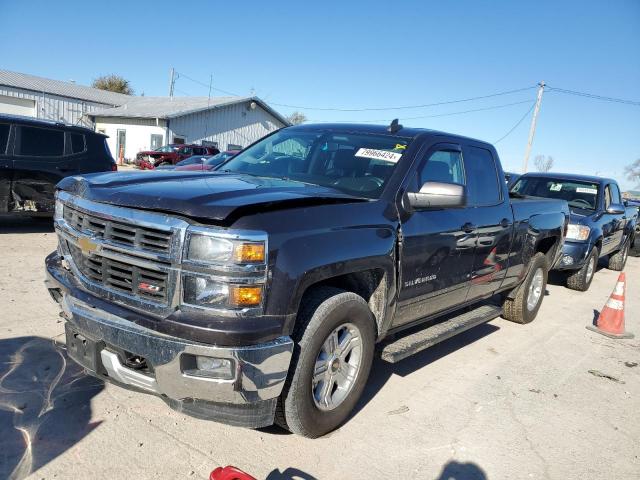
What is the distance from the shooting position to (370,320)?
10.4 ft

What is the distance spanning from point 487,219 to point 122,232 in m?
3.11

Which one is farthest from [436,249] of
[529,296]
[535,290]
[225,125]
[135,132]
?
[225,125]

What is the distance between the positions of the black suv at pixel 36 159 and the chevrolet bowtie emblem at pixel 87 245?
607 centimetres

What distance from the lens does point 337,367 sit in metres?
3.08

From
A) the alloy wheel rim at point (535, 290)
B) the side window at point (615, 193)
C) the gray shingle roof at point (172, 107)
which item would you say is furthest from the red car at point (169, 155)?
the alloy wheel rim at point (535, 290)

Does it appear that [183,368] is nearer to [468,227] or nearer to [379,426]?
[379,426]

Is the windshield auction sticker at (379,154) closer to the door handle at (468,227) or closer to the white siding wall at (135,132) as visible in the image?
the door handle at (468,227)

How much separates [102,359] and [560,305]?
6.75 m

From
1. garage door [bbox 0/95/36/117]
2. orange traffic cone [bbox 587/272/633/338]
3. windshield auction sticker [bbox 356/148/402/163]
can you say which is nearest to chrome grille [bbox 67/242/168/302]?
windshield auction sticker [bbox 356/148/402/163]

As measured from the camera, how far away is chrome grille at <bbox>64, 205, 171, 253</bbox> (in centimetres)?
246

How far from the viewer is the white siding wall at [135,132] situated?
3139 cm

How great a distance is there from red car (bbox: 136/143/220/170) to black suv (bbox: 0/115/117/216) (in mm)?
16487

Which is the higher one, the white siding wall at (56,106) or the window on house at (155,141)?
the white siding wall at (56,106)

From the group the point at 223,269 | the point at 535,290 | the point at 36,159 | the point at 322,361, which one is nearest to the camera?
the point at 223,269
